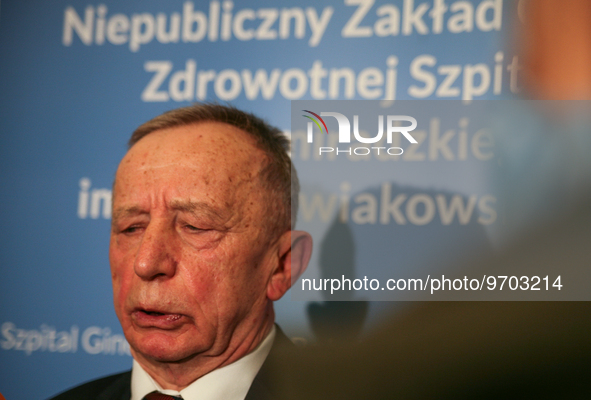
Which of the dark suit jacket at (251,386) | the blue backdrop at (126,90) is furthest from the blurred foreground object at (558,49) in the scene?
the dark suit jacket at (251,386)

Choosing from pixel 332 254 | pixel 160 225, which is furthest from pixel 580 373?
pixel 160 225

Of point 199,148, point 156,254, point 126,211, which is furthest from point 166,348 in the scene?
point 199,148

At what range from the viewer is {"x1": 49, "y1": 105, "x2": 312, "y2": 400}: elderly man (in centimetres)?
167


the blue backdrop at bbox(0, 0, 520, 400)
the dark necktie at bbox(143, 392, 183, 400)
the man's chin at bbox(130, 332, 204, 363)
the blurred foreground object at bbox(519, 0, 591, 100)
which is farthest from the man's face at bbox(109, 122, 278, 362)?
the blurred foreground object at bbox(519, 0, 591, 100)

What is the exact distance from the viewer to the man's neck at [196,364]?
5.66 feet

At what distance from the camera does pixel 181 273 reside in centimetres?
167

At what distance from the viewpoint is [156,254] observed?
164 cm

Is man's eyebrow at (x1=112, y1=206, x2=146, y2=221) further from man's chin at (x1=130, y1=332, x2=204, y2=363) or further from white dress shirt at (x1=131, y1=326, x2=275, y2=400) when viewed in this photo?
white dress shirt at (x1=131, y1=326, x2=275, y2=400)

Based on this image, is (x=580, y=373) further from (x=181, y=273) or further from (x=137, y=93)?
(x=137, y=93)

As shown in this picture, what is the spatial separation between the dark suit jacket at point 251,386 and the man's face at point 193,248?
117 millimetres

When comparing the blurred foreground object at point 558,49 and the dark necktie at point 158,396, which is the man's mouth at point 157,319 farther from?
the blurred foreground object at point 558,49

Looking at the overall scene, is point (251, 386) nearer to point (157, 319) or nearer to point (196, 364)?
point (196, 364)

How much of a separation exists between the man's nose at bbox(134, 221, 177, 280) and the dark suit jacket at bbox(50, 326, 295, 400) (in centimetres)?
44

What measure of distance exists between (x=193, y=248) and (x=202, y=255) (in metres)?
0.04
